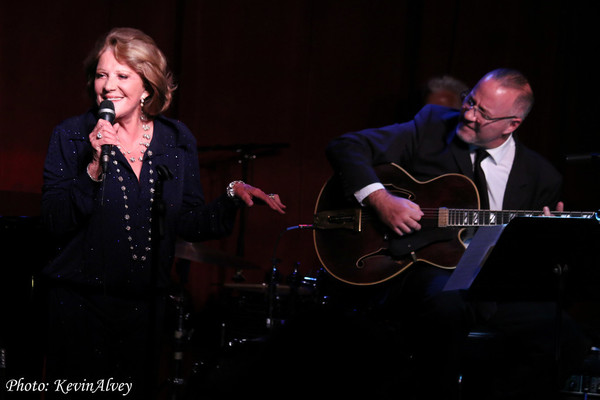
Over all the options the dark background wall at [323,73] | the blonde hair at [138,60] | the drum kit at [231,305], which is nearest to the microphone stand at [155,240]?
the blonde hair at [138,60]

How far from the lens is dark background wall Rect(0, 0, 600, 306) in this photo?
5.32 m

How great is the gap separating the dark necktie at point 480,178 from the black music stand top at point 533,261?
0.74m

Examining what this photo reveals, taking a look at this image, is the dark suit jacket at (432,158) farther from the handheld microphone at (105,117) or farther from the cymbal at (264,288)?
the handheld microphone at (105,117)

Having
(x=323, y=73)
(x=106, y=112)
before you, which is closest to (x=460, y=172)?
(x=106, y=112)

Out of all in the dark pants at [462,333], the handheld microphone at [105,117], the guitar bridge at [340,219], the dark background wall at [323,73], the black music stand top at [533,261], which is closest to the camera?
the handheld microphone at [105,117]

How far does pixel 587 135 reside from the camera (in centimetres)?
566

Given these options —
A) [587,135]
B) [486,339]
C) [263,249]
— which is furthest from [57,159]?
[587,135]

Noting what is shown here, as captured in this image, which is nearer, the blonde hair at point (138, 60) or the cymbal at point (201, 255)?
the blonde hair at point (138, 60)

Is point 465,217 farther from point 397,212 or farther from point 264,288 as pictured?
point 264,288

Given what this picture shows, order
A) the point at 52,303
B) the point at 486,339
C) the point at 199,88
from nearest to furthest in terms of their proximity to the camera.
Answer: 1. the point at 52,303
2. the point at 486,339
3. the point at 199,88

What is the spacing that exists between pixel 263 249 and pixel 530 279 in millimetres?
3081

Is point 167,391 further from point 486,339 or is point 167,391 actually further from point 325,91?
point 325,91

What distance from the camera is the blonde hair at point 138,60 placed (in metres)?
2.72

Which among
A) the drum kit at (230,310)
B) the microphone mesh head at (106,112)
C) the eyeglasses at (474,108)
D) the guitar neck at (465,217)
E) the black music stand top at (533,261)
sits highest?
the eyeglasses at (474,108)
